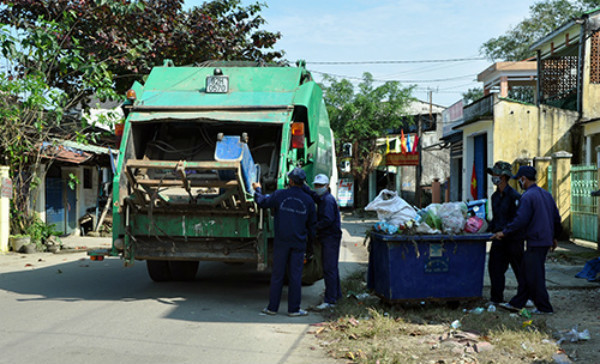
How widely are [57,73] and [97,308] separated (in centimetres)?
1000

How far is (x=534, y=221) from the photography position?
6.60 metres

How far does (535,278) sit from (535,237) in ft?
1.45

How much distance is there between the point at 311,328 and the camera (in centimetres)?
610

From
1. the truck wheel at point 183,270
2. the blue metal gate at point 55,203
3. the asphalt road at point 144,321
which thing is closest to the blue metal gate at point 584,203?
the asphalt road at point 144,321

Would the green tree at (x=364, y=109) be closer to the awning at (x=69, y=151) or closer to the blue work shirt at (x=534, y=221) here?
the awning at (x=69, y=151)

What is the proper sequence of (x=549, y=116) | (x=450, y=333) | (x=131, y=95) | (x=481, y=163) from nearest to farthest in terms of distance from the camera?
1. (x=450, y=333)
2. (x=131, y=95)
3. (x=549, y=116)
4. (x=481, y=163)

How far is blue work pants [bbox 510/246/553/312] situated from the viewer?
654cm

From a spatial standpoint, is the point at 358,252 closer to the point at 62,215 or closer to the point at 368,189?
the point at 62,215

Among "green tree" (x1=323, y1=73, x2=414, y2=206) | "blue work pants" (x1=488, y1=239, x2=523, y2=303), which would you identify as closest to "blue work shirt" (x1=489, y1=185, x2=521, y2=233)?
"blue work pants" (x1=488, y1=239, x2=523, y2=303)

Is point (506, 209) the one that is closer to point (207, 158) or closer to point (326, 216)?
point (326, 216)

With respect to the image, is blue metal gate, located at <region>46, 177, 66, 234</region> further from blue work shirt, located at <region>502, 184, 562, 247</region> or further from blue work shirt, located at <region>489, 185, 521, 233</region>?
blue work shirt, located at <region>502, 184, 562, 247</region>

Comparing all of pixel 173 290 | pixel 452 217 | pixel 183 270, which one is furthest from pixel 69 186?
pixel 452 217

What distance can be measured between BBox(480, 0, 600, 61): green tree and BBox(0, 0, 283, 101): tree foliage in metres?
21.3

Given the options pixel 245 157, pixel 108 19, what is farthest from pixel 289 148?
pixel 108 19
